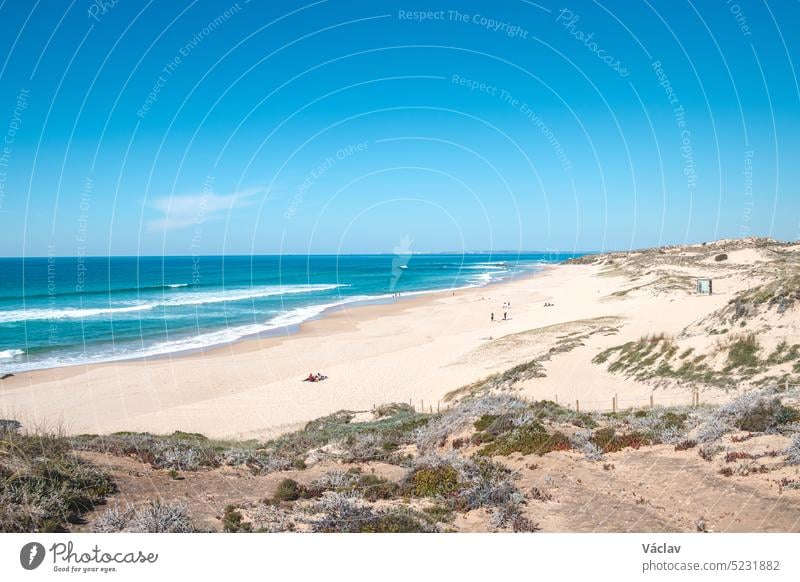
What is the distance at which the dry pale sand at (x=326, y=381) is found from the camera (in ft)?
71.8

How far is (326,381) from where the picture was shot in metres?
30.0

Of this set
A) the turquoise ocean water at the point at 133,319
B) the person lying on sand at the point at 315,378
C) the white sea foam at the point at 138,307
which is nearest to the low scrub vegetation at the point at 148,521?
the turquoise ocean water at the point at 133,319

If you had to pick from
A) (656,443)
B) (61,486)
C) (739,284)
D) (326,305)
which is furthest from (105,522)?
(326,305)

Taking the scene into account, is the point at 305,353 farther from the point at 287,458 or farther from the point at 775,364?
the point at 775,364

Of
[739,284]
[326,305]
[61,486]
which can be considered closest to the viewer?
[61,486]

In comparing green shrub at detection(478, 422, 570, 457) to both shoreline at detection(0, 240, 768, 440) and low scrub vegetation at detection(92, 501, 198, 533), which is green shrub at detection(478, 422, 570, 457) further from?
shoreline at detection(0, 240, 768, 440)

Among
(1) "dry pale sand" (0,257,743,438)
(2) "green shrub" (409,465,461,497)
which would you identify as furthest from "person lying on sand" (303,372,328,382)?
(2) "green shrub" (409,465,461,497)

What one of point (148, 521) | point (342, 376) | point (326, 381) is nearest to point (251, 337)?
point (342, 376)

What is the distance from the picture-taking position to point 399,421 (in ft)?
58.4

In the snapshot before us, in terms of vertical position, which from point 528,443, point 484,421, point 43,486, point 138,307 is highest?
point 43,486

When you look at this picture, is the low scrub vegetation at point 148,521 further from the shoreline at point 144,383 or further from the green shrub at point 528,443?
the shoreline at point 144,383

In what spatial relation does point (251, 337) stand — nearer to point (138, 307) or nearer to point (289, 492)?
point (138, 307)

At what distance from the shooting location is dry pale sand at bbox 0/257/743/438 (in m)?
21.9
